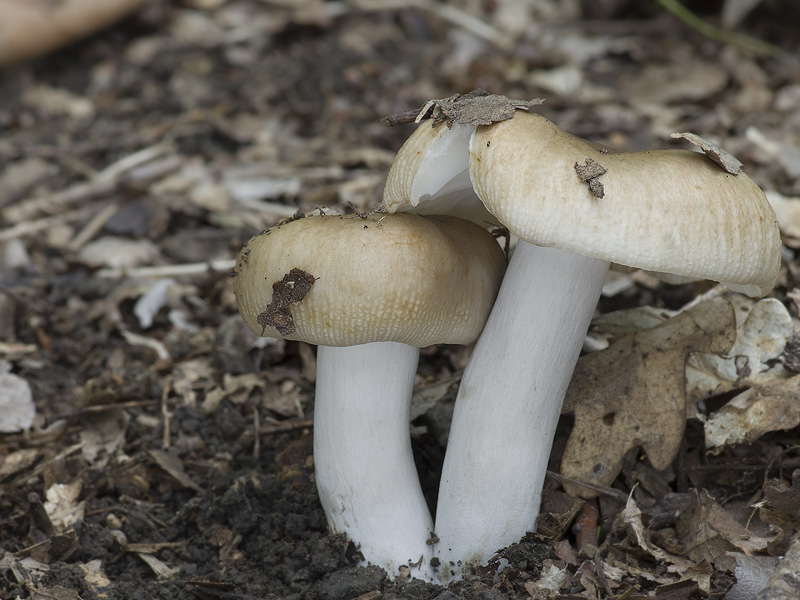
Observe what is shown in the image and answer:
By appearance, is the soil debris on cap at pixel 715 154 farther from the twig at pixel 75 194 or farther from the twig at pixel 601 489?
the twig at pixel 75 194

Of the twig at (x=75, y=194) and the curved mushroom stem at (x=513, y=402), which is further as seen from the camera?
the twig at (x=75, y=194)

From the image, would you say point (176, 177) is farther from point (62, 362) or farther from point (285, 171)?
point (62, 362)

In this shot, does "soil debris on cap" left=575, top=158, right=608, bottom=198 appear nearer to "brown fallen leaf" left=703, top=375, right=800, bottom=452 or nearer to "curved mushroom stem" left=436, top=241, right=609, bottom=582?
"curved mushroom stem" left=436, top=241, right=609, bottom=582

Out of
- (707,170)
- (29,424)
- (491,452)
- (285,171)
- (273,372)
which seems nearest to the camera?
(707,170)

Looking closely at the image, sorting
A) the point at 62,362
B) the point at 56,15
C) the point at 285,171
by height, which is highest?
the point at 56,15

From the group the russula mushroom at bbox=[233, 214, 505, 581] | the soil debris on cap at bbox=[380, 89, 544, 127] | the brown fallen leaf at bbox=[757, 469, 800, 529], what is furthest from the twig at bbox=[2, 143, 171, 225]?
the brown fallen leaf at bbox=[757, 469, 800, 529]

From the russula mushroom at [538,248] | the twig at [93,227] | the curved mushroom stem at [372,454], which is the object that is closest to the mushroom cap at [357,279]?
the russula mushroom at [538,248]

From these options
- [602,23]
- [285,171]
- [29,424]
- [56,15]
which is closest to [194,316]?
[29,424]
